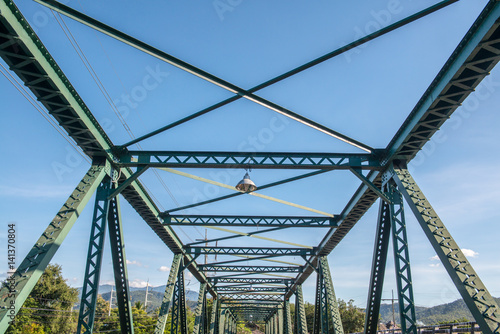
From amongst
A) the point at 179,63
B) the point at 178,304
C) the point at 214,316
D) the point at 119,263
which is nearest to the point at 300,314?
the point at 178,304

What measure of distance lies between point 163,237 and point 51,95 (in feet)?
38.7

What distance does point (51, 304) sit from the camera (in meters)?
40.7

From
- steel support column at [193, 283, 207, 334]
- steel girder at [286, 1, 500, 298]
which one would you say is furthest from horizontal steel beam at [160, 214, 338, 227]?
steel support column at [193, 283, 207, 334]

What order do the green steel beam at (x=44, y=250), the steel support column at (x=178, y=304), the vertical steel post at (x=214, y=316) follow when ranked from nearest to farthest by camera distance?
the green steel beam at (x=44, y=250) → the steel support column at (x=178, y=304) → the vertical steel post at (x=214, y=316)

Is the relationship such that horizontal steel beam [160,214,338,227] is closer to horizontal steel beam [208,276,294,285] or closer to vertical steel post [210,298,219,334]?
horizontal steel beam [208,276,294,285]

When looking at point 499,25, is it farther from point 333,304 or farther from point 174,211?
point 333,304

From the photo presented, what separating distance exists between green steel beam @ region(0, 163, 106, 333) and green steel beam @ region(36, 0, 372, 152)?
14.7ft

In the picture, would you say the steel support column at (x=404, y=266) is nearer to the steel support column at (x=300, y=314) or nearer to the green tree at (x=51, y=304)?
the steel support column at (x=300, y=314)

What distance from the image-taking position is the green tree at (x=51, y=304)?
3664 cm

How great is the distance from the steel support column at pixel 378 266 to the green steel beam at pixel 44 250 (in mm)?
9987

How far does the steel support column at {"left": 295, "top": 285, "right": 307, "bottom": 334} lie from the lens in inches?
1137

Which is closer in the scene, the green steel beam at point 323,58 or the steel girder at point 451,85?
the steel girder at point 451,85

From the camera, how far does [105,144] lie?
11.2 metres

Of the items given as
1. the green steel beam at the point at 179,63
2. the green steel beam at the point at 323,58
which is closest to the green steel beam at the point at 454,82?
the green steel beam at the point at 323,58
